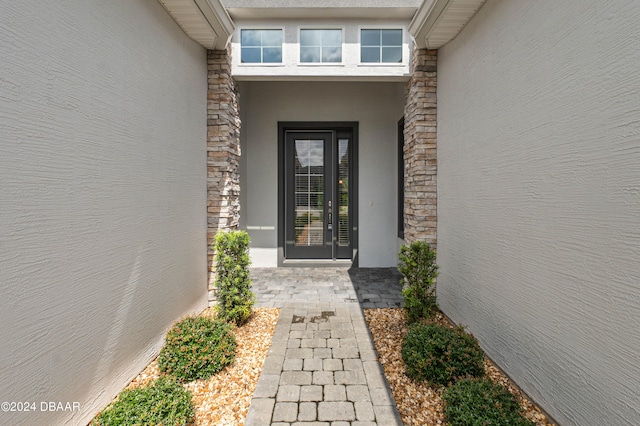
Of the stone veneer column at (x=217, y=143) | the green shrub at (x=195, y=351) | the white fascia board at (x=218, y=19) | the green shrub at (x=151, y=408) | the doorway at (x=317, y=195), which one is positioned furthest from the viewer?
the doorway at (x=317, y=195)

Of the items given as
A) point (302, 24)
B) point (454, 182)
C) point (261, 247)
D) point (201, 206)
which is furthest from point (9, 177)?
point (261, 247)

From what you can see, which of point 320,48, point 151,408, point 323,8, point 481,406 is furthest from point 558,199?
point 323,8

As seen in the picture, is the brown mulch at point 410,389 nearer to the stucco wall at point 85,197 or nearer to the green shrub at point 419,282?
the green shrub at point 419,282

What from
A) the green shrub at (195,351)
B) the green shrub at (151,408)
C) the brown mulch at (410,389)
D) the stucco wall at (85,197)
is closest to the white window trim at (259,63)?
the stucco wall at (85,197)

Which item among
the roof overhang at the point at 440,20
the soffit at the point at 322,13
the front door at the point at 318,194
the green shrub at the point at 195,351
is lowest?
the green shrub at the point at 195,351

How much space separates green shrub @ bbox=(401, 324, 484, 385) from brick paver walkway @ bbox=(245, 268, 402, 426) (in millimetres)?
286

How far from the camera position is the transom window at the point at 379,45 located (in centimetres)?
413

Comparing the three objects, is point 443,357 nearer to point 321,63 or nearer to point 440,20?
point 440,20

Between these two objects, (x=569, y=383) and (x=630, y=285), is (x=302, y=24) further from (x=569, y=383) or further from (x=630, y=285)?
(x=569, y=383)

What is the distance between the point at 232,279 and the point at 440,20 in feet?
11.3

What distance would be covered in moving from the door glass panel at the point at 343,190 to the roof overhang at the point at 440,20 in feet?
7.63

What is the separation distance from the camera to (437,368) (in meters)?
2.21

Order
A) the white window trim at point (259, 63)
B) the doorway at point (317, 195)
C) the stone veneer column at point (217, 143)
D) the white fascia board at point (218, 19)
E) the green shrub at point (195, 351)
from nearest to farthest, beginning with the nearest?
the green shrub at point (195, 351)
the white fascia board at point (218, 19)
the stone veneer column at point (217, 143)
the white window trim at point (259, 63)
the doorway at point (317, 195)

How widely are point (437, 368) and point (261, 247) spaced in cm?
398
